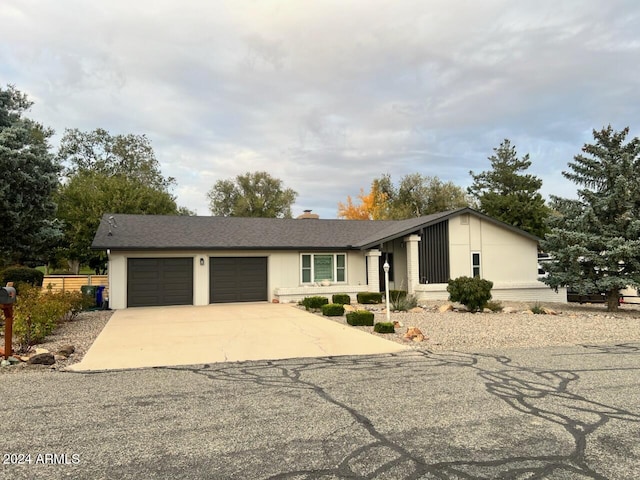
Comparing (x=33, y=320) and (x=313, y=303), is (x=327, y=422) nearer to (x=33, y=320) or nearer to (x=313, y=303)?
(x=33, y=320)

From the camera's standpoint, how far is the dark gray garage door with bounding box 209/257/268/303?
1941cm

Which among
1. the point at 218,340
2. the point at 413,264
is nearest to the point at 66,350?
the point at 218,340

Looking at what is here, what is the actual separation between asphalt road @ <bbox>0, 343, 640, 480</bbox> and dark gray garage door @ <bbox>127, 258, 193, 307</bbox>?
1173 cm

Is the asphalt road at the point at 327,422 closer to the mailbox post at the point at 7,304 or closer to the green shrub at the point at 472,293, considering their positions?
the mailbox post at the point at 7,304

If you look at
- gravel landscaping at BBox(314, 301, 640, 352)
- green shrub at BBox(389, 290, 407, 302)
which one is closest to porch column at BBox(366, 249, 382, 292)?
green shrub at BBox(389, 290, 407, 302)

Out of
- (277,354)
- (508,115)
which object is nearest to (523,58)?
(508,115)

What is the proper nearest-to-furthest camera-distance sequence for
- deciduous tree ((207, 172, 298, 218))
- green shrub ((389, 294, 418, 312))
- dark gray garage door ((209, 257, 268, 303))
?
green shrub ((389, 294, 418, 312))
dark gray garage door ((209, 257, 268, 303))
deciduous tree ((207, 172, 298, 218))

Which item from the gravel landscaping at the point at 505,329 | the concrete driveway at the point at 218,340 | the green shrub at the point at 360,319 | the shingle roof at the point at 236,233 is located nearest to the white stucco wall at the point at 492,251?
the shingle roof at the point at 236,233

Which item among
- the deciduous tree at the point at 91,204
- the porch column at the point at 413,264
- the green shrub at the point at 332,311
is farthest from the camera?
the deciduous tree at the point at 91,204

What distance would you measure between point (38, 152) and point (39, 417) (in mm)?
14418

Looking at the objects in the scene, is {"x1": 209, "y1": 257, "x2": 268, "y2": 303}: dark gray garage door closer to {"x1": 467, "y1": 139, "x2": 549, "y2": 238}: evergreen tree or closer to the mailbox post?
the mailbox post

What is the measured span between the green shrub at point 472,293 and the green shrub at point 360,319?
4751 mm

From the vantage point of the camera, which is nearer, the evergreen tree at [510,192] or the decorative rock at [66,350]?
the decorative rock at [66,350]

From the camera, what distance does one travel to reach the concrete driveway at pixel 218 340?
324 inches
